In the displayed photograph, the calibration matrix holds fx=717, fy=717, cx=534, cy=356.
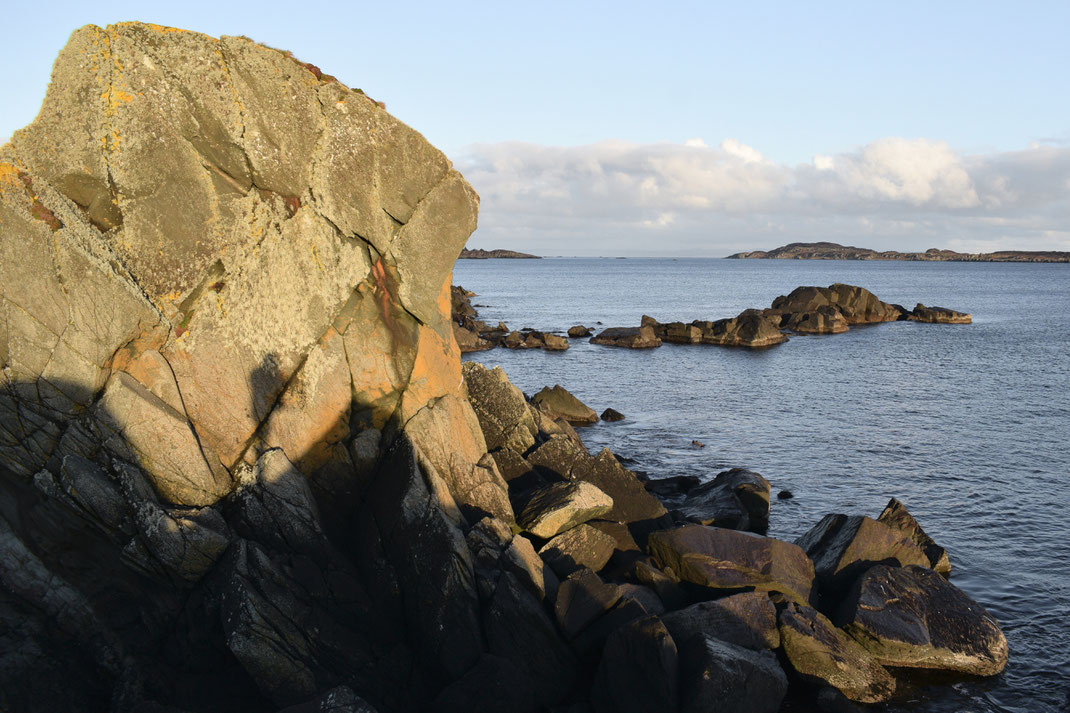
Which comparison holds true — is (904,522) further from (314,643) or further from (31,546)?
(31,546)

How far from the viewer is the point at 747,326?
77.1 metres

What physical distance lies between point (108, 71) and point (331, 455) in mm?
9010

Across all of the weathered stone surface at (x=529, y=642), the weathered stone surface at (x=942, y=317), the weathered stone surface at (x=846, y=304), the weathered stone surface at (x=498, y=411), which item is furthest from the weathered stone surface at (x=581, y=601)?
the weathered stone surface at (x=942, y=317)

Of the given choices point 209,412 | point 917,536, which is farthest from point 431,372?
point 917,536

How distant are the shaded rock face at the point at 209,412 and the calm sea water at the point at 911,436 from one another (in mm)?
11579

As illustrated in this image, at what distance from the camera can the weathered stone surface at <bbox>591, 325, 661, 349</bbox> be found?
74494 mm

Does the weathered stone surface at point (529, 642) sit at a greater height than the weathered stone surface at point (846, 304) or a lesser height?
lesser

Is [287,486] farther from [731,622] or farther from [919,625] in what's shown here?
[919,625]

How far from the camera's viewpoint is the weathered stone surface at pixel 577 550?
55.3 ft

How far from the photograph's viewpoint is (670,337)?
80500 millimetres

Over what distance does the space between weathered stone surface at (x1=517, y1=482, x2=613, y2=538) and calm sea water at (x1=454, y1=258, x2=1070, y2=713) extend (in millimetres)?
7785

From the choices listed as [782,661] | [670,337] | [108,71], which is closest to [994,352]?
[670,337]

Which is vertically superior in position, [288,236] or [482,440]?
[288,236]

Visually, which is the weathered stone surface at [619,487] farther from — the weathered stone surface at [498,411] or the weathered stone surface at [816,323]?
the weathered stone surface at [816,323]
